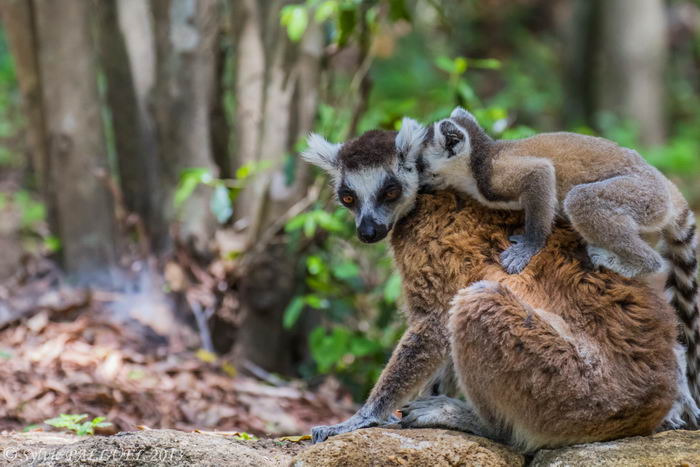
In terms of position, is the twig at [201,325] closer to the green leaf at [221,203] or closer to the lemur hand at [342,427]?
the green leaf at [221,203]

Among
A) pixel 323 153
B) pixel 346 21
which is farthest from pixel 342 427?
pixel 346 21

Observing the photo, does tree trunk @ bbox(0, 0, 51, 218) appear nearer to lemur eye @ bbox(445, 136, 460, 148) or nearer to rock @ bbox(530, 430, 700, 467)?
lemur eye @ bbox(445, 136, 460, 148)

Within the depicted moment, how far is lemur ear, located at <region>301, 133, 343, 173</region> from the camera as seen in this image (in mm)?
6312

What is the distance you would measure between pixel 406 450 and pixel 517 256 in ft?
4.87

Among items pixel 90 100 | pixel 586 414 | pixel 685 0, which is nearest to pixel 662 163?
pixel 685 0

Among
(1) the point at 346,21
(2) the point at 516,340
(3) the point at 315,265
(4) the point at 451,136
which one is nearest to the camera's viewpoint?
(2) the point at 516,340

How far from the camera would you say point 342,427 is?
200 inches

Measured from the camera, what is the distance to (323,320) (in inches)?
380

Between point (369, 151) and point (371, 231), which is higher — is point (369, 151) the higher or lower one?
the higher one

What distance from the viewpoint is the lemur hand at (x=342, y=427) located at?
5.04 metres

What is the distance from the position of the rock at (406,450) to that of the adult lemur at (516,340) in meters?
0.21

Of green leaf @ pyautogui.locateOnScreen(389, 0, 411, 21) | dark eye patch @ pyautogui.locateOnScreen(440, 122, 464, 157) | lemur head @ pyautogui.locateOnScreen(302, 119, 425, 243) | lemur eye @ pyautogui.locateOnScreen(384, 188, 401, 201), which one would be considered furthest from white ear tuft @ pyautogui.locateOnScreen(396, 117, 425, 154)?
green leaf @ pyautogui.locateOnScreen(389, 0, 411, 21)

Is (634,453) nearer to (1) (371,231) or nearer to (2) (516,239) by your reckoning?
(2) (516,239)

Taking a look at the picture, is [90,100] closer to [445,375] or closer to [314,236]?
[314,236]
